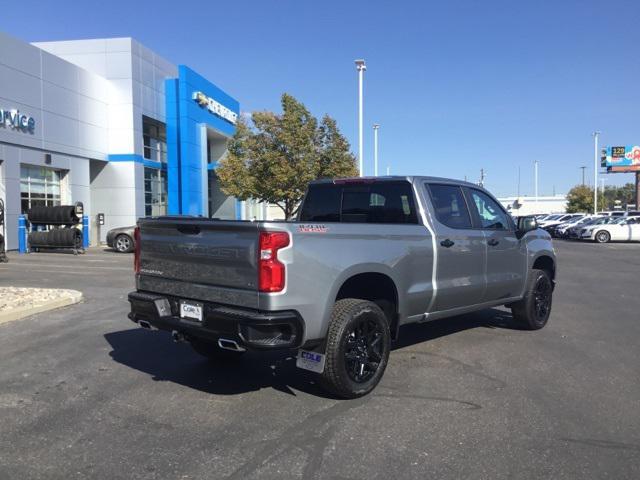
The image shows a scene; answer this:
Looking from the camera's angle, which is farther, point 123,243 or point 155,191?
point 155,191

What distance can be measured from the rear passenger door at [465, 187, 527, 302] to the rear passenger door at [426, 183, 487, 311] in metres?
0.17

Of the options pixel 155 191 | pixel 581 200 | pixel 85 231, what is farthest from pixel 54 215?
pixel 581 200

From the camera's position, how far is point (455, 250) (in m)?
6.12

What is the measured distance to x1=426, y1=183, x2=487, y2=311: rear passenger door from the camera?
235 inches

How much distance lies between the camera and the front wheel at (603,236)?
32219 mm

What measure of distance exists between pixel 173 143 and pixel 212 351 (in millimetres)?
27175

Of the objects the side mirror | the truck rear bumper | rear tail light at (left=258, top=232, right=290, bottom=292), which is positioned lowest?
the truck rear bumper

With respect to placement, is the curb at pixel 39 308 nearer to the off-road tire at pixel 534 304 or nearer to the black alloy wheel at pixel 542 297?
the off-road tire at pixel 534 304

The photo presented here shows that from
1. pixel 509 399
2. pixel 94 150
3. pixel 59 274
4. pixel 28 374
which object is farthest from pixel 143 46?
pixel 509 399

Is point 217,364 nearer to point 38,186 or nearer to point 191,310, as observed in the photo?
point 191,310

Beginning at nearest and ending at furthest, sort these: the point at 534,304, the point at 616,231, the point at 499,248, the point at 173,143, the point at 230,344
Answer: the point at 230,344
the point at 499,248
the point at 534,304
the point at 173,143
the point at 616,231

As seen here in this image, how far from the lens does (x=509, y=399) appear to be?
4.91 meters

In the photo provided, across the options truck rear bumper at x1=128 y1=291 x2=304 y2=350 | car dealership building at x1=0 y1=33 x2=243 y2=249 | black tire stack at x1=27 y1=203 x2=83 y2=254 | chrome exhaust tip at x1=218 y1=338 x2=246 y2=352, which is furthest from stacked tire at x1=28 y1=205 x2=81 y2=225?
chrome exhaust tip at x1=218 y1=338 x2=246 y2=352

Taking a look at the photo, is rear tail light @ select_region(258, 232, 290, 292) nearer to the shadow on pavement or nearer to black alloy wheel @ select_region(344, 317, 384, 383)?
black alloy wheel @ select_region(344, 317, 384, 383)
